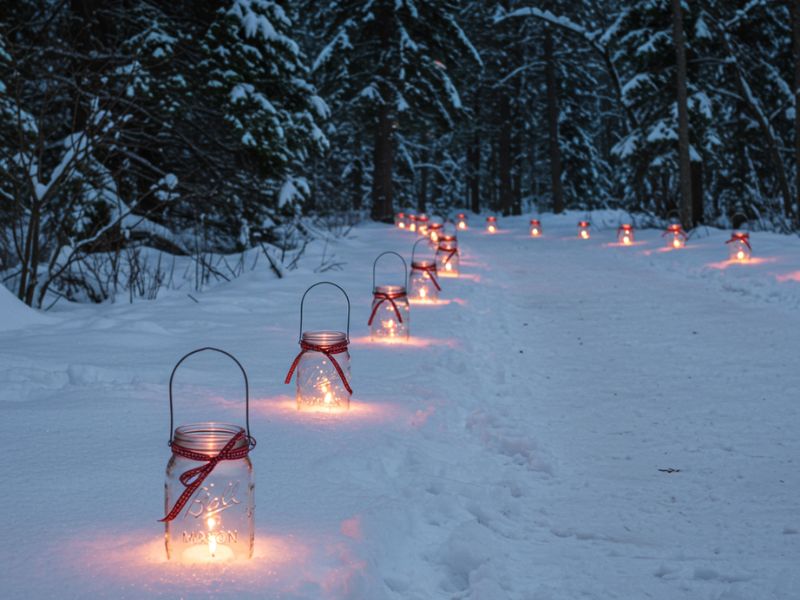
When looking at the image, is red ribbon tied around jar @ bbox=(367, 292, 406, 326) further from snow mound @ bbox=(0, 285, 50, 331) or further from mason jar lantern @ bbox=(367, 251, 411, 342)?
snow mound @ bbox=(0, 285, 50, 331)

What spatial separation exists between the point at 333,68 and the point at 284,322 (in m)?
24.5

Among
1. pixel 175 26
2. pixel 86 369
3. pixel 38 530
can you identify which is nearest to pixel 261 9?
pixel 175 26

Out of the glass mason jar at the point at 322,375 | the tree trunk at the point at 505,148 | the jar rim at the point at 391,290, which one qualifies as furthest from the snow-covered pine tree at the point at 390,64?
the glass mason jar at the point at 322,375

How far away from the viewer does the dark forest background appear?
9727 mm

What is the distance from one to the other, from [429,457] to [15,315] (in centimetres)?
509

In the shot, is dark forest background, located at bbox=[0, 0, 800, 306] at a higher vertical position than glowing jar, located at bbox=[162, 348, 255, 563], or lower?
higher

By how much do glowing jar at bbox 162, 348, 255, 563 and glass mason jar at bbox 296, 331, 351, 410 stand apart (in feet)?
6.87

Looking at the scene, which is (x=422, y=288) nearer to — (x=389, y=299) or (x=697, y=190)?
(x=389, y=299)

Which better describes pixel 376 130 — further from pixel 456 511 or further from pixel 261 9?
pixel 456 511

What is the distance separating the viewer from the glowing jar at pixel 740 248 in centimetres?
1547

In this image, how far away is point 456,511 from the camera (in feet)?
12.6

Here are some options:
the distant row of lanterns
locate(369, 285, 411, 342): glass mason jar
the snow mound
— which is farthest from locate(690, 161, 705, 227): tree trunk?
the snow mound

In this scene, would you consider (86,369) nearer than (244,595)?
No

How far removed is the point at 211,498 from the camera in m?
2.92
